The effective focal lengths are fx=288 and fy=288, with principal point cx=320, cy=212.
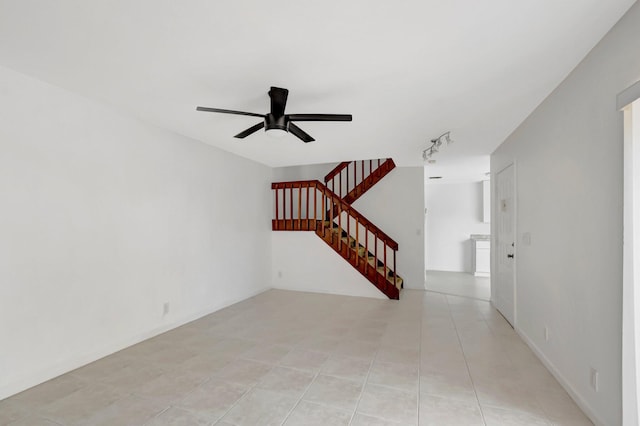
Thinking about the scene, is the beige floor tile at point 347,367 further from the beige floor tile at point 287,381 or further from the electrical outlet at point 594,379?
the electrical outlet at point 594,379

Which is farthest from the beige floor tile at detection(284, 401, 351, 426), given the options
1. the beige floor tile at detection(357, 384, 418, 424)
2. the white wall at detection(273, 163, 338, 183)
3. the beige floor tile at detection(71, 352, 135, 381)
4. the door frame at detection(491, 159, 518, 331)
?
the white wall at detection(273, 163, 338, 183)

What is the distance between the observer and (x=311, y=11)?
1.60m

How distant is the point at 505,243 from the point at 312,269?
3384 mm

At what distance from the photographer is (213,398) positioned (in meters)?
2.24

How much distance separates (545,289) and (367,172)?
4.24m

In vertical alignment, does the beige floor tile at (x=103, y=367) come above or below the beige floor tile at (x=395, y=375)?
below

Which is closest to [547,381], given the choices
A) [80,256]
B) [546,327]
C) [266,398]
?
[546,327]

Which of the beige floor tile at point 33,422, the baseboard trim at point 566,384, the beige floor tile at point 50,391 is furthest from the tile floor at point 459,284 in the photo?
the beige floor tile at point 33,422

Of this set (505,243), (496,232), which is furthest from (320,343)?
(496,232)

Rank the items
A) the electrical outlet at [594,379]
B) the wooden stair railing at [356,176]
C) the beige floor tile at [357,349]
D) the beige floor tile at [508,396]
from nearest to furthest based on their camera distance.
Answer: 1. the electrical outlet at [594,379]
2. the beige floor tile at [508,396]
3. the beige floor tile at [357,349]
4. the wooden stair railing at [356,176]

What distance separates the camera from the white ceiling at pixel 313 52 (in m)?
1.60

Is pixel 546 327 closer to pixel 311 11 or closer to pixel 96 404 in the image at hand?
pixel 311 11

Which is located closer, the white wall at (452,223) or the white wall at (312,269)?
the white wall at (312,269)

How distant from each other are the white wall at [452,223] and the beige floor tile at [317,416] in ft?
21.9
